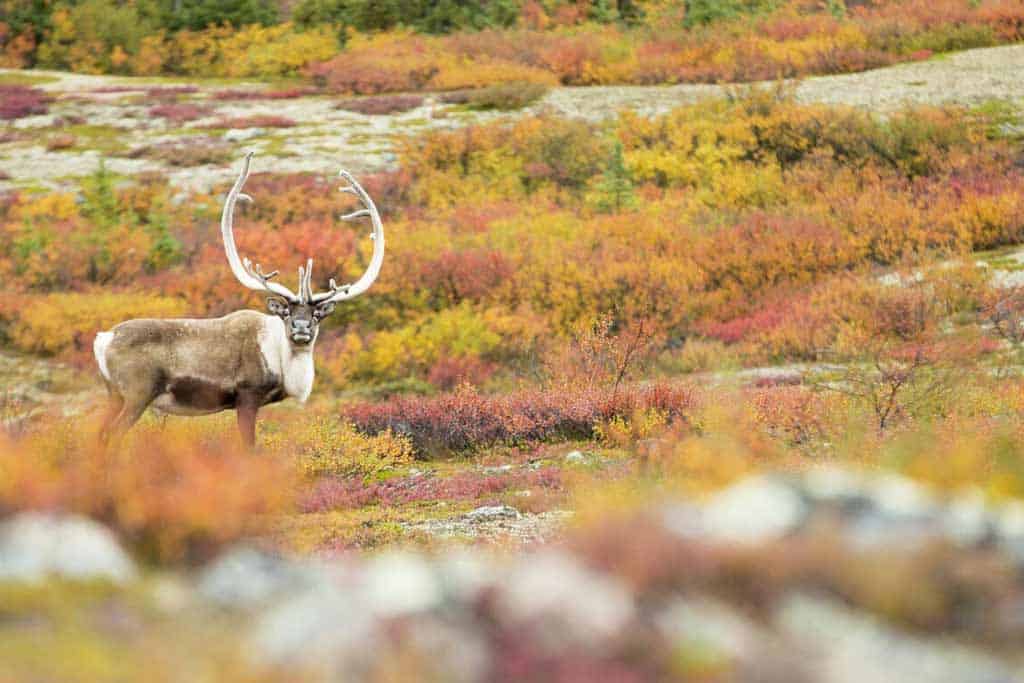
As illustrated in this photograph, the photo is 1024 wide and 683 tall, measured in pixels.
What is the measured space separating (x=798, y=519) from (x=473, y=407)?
671 cm

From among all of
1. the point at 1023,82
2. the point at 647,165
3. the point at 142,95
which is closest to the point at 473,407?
the point at 647,165

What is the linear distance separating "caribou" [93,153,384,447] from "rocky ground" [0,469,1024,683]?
3191 millimetres

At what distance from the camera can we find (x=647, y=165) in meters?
22.8

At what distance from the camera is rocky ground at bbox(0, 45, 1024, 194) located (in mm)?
24312

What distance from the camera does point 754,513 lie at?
5195 millimetres

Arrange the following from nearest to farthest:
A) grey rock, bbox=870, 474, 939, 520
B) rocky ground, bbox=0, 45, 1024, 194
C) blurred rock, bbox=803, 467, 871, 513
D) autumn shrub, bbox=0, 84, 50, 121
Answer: grey rock, bbox=870, 474, 939, 520 → blurred rock, bbox=803, 467, 871, 513 → rocky ground, bbox=0, 45, 1024, 194 → autumn shrub, bbox=0, 84, 50, 121

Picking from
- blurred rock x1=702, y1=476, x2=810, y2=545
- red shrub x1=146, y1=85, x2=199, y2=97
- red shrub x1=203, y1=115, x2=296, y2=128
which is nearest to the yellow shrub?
red shrub x1=203, y1=115, x2=296, y2=128

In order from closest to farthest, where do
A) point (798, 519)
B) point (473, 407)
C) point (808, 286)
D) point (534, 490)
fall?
point (798, 519) < point (534, 490) < point (473, 407) < point (808, 286)

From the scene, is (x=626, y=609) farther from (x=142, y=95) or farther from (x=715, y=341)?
(x=142, y=95)

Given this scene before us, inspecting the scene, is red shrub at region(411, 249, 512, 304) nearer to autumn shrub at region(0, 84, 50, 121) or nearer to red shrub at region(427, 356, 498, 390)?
red shrub at region(427, 356, 498, 390)

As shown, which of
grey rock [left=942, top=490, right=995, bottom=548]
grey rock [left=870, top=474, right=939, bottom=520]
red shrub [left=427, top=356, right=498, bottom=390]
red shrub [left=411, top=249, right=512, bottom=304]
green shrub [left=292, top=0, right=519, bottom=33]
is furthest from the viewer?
green shrub [left=292, top=0, right=519, bottom=33]

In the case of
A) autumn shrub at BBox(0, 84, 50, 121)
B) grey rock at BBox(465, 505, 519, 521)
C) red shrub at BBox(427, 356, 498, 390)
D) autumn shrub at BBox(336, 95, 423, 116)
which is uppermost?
grey rock at BBox(465, 505, 519, 521)

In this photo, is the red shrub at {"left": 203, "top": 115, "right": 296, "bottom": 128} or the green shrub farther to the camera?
the green shrub

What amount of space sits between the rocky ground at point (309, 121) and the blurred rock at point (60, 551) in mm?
17823
